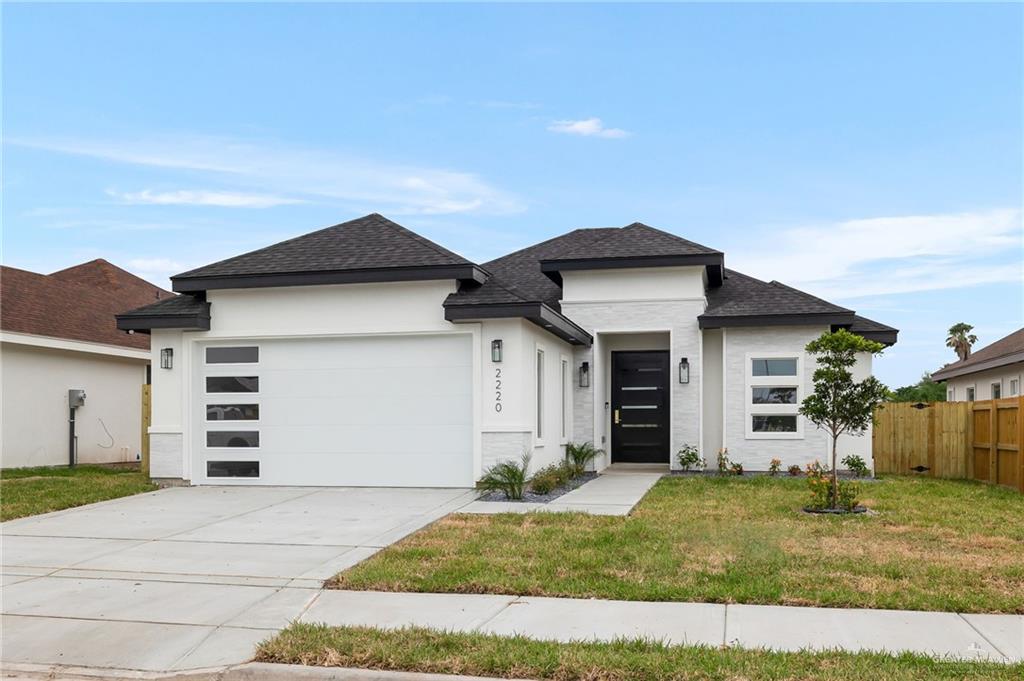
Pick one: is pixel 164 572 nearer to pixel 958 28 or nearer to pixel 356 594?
pixel 356 594

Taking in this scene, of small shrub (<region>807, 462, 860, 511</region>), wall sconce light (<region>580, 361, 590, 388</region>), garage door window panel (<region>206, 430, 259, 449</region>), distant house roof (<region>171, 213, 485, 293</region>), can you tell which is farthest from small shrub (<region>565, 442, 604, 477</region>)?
garage door window panel (<region>206, 430, 259, 449</region>)

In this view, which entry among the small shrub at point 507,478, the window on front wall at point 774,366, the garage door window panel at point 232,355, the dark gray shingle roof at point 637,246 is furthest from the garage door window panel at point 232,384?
the window on front wall at point 774,366

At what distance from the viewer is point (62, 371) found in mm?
20141

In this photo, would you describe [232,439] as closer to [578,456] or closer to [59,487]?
[59,487]

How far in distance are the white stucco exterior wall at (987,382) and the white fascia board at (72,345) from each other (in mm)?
22552

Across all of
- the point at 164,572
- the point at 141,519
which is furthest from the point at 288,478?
the point at 164,572

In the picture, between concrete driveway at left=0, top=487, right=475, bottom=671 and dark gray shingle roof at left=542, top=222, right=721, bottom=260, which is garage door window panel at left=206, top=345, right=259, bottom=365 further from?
dark gray shingle roof at left=542, top=222, right=721, bottom=260

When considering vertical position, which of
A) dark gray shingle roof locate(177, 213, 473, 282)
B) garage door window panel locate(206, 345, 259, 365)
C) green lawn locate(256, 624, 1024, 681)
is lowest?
green lawn locate(256, 624, 1024, 681)

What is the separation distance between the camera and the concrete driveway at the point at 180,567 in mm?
6156

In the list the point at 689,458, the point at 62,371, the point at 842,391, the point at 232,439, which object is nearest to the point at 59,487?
the point at 232,439

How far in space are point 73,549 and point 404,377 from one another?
5.96 metres

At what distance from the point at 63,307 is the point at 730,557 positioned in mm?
18336

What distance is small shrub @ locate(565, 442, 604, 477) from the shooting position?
1697cm

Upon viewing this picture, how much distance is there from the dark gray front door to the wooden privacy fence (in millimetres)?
4261
